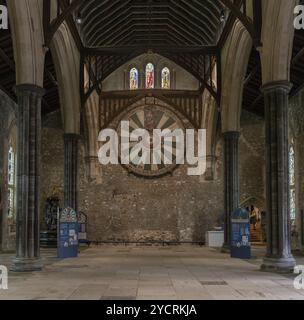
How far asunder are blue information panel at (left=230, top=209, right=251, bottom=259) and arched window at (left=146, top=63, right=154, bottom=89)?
34.8 feet

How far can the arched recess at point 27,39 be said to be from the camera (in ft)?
41.1

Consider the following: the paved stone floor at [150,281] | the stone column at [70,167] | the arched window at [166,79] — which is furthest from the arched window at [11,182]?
the arched window at [166,79]

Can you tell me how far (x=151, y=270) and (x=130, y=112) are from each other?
1341 centimetres

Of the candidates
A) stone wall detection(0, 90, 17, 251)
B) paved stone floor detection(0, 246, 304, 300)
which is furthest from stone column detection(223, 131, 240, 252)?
stone wall detection(0, 90, 17, 251)

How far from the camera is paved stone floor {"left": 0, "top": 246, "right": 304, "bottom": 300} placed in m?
8.65

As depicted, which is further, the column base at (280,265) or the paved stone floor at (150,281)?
the column base at (280,265)

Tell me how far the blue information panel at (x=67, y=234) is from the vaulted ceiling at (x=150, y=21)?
7159mm

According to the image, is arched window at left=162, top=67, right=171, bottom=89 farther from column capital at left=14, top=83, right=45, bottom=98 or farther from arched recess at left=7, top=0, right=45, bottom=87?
column capital at left=14, top=83, right=45, bottom=98

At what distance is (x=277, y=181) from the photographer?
41.1 ft

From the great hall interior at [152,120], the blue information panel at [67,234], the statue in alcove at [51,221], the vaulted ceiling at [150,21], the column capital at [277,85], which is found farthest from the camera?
the statue in alcove at [51,221]

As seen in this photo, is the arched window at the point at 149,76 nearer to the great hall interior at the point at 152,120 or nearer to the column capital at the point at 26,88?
the great hall interior at the point at 152,120

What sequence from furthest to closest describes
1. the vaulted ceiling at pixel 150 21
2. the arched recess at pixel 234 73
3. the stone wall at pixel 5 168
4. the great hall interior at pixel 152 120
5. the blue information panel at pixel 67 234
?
the stone wall at pixel 5 168 < the vaulted ceiling at pixel 150 21 < the arched recess at pixel 234 73 < the blue information panel at pixel 67 234 < the great hall interior at pixel 152 120

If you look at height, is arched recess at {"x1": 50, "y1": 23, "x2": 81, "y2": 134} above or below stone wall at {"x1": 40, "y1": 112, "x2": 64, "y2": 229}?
above

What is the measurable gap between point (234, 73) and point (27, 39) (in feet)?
25.5
